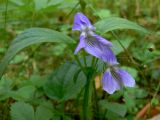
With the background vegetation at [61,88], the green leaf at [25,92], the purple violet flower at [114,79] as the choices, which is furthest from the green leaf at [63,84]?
the purple violet flower at [114,79]

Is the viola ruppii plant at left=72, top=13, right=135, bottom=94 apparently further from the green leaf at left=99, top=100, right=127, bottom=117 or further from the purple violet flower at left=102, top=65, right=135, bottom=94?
the green leaf at left=99, top=100, right=127, bottom=117

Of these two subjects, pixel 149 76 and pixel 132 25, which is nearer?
pixel 132 25

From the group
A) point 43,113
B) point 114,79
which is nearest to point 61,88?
point 43,113

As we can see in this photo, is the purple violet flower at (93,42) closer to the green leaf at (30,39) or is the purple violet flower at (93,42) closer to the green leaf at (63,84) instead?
the green leaf at (30,39)

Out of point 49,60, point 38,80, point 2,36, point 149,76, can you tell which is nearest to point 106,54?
point 38,80

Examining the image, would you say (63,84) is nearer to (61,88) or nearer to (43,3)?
(61,88)

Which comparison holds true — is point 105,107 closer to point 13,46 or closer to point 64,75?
Result: point 64,75
